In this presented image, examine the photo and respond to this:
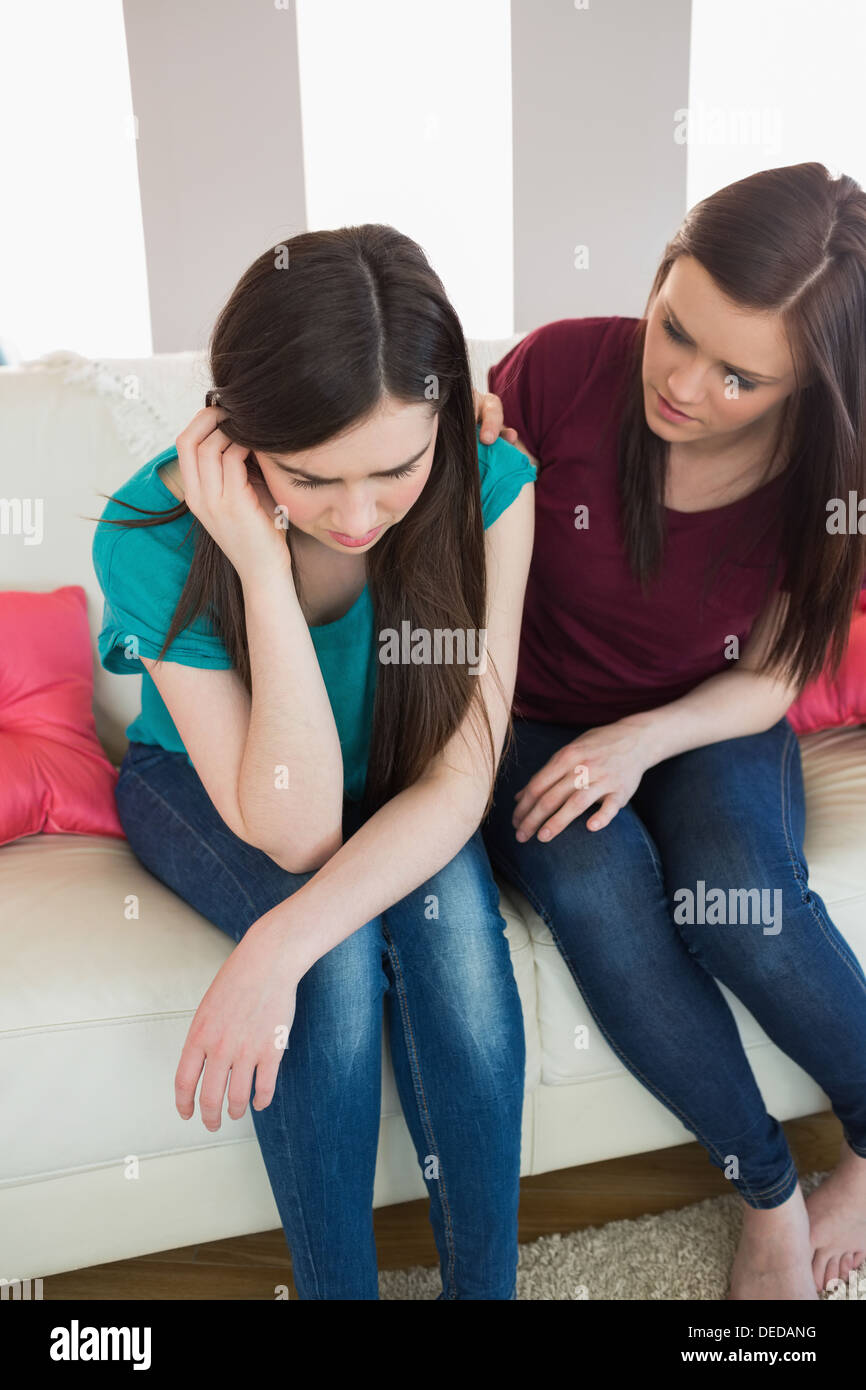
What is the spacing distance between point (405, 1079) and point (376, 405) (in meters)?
0.60

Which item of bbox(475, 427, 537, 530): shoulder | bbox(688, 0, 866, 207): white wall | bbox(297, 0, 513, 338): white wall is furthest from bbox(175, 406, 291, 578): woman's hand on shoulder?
bbox(688, 0, 866, 207): white wall

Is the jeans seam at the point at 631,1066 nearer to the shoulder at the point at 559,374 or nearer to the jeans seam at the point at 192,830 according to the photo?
the jeans seam at the point at 192,830

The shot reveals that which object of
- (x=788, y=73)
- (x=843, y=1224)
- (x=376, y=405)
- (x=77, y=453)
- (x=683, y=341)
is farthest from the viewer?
(x=788, y=73)

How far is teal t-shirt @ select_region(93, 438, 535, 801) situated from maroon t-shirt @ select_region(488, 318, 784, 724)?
14 cm

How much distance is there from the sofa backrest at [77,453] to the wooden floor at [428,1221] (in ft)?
2.07

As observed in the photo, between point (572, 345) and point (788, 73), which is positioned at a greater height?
point (788, 73)

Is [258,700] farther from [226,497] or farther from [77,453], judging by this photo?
[77,453]

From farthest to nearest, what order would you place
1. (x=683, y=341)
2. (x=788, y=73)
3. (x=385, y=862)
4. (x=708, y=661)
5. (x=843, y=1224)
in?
(x=788, y=73) → (x=708, y=661) → (x=843, y=1224) → (x=683, y=341) → (x=385, y=862)

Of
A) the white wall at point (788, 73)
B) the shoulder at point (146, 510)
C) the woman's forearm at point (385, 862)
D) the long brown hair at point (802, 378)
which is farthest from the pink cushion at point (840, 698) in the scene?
the white wall at point (788, 73)

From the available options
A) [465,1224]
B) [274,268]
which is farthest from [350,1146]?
[274,268]

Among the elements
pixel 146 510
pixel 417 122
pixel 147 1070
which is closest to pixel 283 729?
pixel 146 510

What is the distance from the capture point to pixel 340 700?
1.16m

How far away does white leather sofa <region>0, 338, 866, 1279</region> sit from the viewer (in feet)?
3.44

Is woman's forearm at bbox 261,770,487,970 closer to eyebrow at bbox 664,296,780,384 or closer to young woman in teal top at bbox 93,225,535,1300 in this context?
young woman in teal top at bbox 93,225,535,1300
